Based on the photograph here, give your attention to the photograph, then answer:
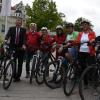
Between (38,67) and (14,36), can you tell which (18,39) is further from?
(38,67)

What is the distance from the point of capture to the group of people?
37.9 ft

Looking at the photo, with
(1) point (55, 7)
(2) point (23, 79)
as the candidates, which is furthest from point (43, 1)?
(2) point (23, 79)

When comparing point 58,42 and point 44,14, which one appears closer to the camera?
point 58,42

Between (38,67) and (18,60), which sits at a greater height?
(18,60)

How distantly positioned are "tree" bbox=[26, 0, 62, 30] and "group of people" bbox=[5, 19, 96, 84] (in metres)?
52.5

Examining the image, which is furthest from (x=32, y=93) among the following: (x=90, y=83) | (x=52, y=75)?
(x=90, y=83)

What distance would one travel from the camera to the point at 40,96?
424 inches

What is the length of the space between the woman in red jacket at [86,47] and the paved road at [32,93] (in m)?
0.98

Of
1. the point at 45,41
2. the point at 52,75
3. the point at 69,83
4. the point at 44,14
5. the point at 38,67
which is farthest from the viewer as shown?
the point at 44,14

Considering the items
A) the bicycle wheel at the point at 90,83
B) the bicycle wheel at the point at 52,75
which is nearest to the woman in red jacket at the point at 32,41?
the bicycle wheel at the point at 52,75

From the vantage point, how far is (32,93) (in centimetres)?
1118

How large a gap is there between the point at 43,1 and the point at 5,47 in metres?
57.5

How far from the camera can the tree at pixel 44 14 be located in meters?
67.1

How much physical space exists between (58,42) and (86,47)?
4.18ft
